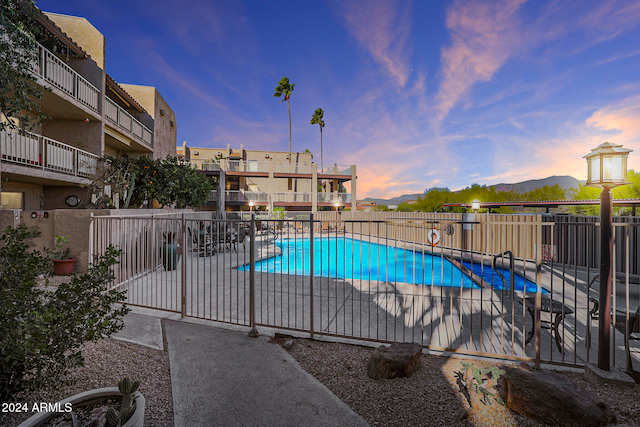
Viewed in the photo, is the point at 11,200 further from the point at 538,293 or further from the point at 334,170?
the point at 334,170

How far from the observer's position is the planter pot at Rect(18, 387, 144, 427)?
5.11 ft

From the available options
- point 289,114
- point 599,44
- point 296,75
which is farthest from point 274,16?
point 289,114

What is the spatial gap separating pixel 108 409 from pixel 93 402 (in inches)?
19.6

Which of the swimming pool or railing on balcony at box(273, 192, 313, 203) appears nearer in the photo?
the swimming pool

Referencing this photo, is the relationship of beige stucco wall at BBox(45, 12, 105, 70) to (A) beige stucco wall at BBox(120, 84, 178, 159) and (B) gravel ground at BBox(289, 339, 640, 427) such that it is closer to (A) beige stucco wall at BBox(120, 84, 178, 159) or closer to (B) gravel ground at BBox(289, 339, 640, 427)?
(A) beige stucco wall at BBox(120, 84, 178, 159)

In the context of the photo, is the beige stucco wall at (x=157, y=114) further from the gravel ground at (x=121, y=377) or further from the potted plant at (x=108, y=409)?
the potted plant at (x=108, y=409)

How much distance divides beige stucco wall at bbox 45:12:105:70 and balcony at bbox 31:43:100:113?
2503 mm

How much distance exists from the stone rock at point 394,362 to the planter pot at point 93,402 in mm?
2116

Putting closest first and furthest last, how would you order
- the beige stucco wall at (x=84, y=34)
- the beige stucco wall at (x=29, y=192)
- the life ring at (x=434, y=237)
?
the life ring at (x=434, y=237), the beige stucco wall at (x=29, y=192), the beige stucco wall at (x=84, y=34)

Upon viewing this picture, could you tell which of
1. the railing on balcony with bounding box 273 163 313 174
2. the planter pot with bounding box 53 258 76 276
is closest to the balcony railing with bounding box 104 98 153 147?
the planter pot with bounding box 53 258 76 276

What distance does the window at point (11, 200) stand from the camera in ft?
30.3

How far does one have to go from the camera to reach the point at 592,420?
1.97 metres

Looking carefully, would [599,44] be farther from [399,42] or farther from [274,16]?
[274,16]

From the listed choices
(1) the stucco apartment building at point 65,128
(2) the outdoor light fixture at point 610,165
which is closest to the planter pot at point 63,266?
(1) the stucco apartment building at point 65,128
